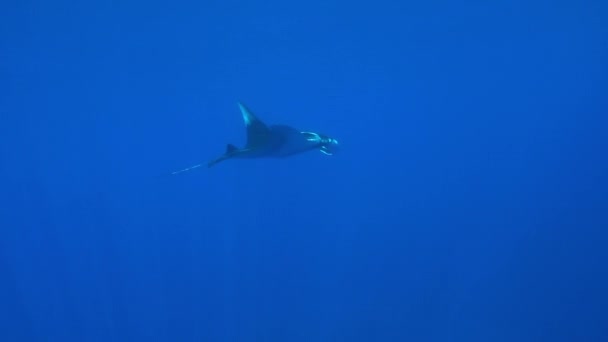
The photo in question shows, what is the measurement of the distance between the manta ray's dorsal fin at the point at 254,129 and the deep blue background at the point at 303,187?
603 centimetres

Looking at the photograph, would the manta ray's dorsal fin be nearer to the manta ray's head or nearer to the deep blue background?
the manta ray's head

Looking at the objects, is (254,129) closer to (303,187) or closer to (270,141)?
(270,141)

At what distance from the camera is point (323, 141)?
4008 millimetres

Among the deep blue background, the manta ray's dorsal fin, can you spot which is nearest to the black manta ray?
the manta ray's dorsal fin

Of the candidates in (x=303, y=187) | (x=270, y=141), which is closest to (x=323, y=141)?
(x=270, y=141)

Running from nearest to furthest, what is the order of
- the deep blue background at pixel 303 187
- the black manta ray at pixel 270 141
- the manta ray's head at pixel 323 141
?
the black manta ray at pixel 270 141, the manta ray's head at pixel 323 141, the deep blue background at pixel 303 187

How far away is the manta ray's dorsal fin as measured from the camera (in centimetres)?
353

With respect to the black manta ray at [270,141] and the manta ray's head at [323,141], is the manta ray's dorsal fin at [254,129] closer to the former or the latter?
the black manta ray at [270,141]

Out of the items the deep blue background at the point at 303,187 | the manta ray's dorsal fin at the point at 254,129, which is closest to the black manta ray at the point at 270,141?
the manta ray's dorsal fin at the point at 254,129

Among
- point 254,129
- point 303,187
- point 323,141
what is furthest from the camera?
point 303,187

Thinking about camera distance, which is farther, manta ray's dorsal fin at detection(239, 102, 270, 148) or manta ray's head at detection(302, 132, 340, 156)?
manta ray's head at detection(302, 132, 340, 156)

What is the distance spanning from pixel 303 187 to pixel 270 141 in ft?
28.8

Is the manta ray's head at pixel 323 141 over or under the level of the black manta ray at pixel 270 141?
over

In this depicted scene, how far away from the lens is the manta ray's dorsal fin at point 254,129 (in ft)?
11.6
